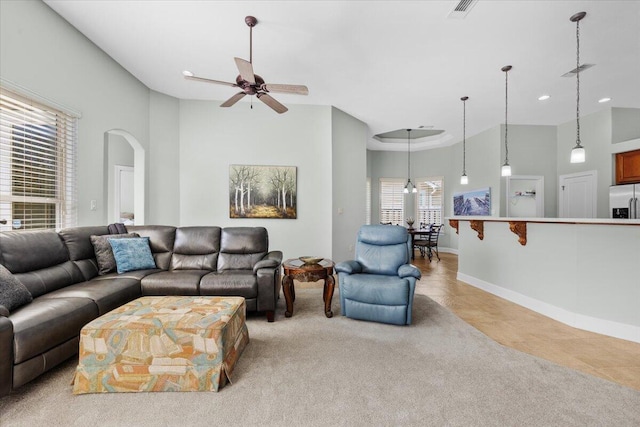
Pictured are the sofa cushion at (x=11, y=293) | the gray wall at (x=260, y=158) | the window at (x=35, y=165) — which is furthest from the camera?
the gray wall at (x=260, y=158)

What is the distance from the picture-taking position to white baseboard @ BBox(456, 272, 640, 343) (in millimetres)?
2570

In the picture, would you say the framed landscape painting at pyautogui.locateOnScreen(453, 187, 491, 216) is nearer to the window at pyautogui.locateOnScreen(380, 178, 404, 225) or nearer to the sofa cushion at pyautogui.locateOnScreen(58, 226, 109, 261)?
the window at pyautogui.locateOnScreen(380, 178, 404, 225)

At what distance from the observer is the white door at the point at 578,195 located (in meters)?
5.39

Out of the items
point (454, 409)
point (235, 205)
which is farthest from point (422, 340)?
point (235, 205)

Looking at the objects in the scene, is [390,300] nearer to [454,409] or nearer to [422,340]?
[422,340]

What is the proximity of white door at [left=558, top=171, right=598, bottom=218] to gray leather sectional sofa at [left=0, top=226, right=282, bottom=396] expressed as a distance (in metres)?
6.30

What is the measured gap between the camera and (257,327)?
107 inches

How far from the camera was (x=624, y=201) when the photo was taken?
4785 mm

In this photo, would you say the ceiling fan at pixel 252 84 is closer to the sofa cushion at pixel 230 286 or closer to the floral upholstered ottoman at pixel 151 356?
the sofa cushion at pixel 230 286

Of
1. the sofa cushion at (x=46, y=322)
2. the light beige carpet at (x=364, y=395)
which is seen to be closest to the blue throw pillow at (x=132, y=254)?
the sofa cushion at (x=46, y=322)

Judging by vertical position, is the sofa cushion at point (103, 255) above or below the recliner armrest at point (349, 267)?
above

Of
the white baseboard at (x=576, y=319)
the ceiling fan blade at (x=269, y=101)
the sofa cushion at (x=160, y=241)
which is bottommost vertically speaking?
the white baseboard at (x=576, y=319)

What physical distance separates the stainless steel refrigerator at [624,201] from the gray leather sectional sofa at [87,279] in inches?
237

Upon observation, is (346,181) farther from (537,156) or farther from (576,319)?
(537,156)
